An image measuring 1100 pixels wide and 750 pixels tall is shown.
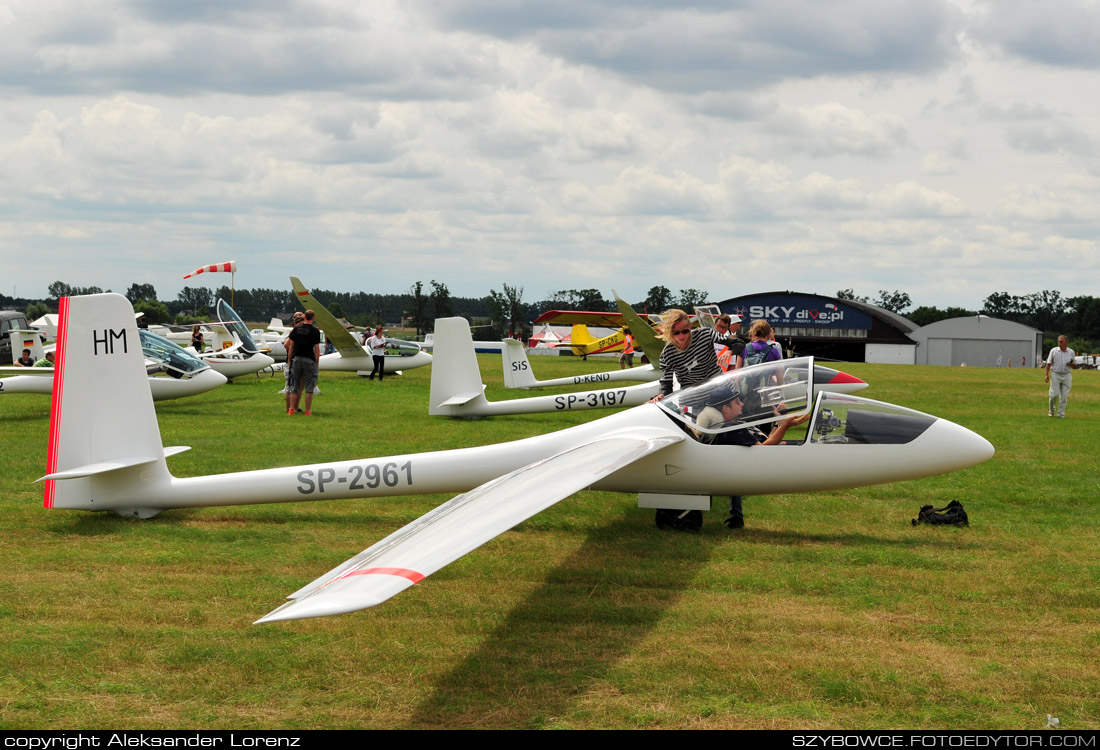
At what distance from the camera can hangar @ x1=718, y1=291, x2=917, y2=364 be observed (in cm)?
8375

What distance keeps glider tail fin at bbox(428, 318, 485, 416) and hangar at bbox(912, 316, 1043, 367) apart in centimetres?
7476

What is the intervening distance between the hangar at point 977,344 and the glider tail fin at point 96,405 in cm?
8349

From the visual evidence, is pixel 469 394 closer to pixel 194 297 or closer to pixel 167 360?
pixel 167 360

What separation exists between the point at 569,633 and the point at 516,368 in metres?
15.3

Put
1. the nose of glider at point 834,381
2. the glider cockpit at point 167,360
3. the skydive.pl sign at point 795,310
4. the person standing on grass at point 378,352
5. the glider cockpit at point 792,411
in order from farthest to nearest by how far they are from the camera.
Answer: the skydive.pl sign at point 795,310
the person standing on grass at point 378,352
the glider cockpit at point 167,360
the nose of glider at point 834,381
the glider cockpit at point 792,411

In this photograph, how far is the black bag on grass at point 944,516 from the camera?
26.8 ft

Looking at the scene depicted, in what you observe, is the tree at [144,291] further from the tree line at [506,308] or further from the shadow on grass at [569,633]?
the shadow on grass at [569,633]

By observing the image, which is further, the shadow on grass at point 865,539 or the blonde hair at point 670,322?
the blonde hair at point 670,322

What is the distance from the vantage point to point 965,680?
14.8ft

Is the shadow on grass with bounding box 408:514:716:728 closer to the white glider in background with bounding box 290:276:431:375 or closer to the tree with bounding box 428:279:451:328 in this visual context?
the white glider in background with bounding box 290:276:431:375

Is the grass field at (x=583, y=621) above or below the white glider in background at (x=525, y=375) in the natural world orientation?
below

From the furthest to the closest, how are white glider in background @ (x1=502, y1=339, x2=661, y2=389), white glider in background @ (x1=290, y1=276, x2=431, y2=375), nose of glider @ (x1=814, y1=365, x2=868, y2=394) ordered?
white glider in background @ (x1=290, y1=276, x2=431, y2=375) < white glider in background @ (x1=502, y1=339, x2=661, y2=389) < nose of glider @ (x1=814, y1=365, x2=868, y2=394)

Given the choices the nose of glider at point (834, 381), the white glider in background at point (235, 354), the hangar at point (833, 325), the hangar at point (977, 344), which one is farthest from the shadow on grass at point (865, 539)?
the hangar at point (977, 344)

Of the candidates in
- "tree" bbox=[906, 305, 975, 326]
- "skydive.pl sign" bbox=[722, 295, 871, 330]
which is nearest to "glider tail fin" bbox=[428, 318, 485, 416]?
"skydive.pl sign" bbox=[722, 295, 871, 330]
